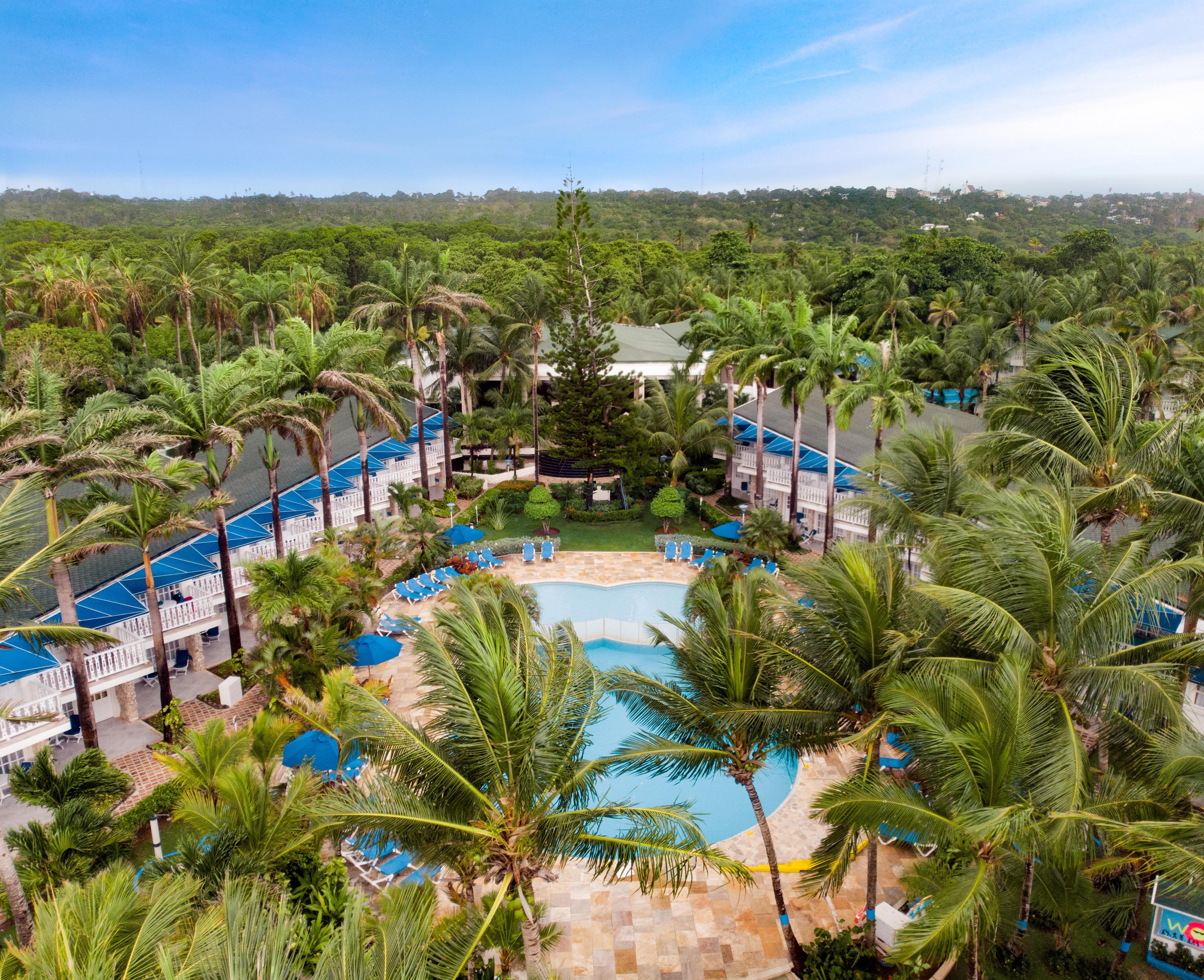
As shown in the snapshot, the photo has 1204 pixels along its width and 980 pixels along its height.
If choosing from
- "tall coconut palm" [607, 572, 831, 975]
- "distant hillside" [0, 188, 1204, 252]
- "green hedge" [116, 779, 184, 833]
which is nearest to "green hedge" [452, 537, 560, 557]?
"green hedge" [116, 779, 184, 833]

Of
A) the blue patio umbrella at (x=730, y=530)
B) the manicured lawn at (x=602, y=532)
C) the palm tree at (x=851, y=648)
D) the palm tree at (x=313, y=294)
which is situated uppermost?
the palm tree at (x=313, y=294)

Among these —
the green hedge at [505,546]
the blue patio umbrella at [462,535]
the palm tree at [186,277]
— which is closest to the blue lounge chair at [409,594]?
the blue patio umbrella at [462,535]

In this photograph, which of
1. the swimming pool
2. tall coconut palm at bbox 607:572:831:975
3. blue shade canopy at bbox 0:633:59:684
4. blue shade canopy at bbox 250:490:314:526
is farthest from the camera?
blue shade canopy at bbox 250:490:314:526

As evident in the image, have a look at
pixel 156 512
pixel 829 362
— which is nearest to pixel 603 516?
pixel 829 362

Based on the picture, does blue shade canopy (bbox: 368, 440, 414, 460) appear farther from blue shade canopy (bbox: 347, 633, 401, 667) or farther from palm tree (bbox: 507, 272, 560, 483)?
blue shade canopy (bbox: 347, 633, 401, 667)

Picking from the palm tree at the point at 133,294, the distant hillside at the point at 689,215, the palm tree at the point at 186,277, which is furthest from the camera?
the distant hillside at the point at 689,215

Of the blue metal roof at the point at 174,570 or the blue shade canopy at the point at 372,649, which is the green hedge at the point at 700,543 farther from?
the blue metal roof at the point at 174,570
